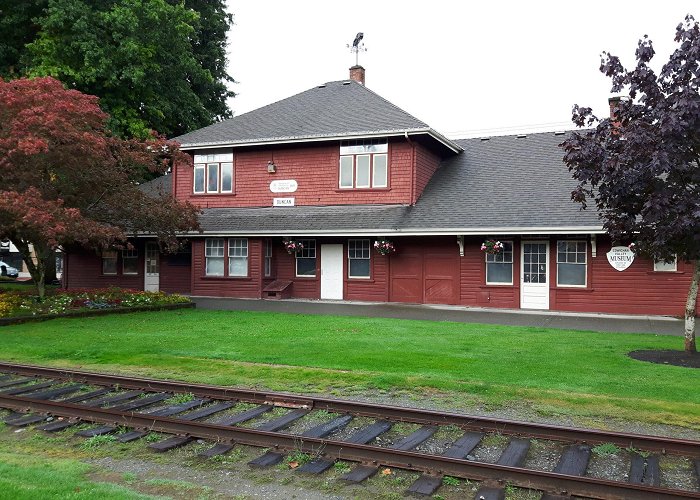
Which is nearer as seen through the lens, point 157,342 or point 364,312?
point 157,342

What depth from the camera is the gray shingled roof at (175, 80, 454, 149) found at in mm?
21031

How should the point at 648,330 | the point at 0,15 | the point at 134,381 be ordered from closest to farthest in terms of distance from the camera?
the point at 134,381 → the point at 648,330 → the point at 0,15

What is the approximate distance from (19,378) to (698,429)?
874 cm

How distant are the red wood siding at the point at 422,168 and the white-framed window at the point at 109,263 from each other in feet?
42.9

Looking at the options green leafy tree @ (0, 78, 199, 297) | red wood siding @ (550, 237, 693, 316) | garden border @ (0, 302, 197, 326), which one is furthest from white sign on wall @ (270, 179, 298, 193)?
red wood siding @ (550, 237, 693, 316)

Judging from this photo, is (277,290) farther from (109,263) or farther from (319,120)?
(109,263)

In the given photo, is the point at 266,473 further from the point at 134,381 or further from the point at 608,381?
the point at 608,381

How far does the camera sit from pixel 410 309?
61.4 ft

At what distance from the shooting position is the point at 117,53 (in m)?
25.6

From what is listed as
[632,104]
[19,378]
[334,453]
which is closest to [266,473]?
[334,453]

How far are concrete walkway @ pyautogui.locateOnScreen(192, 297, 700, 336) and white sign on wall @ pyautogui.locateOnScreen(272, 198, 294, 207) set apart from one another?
12.6 feet

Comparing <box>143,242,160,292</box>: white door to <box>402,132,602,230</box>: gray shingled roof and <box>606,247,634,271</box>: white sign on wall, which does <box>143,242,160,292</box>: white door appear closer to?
<box>402,132,602,230</box>: gray shingled roof

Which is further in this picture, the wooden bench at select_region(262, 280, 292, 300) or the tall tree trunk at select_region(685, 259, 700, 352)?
the wooden bench at select_region(262, 280, 292, 300)

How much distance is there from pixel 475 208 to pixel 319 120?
7131 mm
